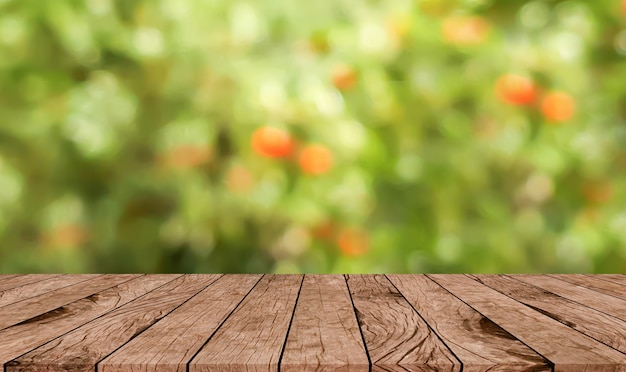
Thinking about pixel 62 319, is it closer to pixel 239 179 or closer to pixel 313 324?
pixel 313 324

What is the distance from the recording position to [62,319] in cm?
114

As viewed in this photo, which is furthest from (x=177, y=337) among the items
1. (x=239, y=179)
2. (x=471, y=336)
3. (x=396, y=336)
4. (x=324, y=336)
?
(x=239, y=179)

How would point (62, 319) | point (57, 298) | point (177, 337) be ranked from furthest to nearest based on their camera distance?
point (57, 298) < point (62, 319) < point (177, 337)

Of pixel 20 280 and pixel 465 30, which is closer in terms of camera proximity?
pixel 20 280

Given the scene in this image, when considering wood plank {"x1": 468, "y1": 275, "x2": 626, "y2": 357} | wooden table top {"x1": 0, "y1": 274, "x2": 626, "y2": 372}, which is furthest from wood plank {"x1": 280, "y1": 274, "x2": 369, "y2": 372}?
wood plank {"x1": 468, "y1": 275, "x2": 626, "y2": 357}

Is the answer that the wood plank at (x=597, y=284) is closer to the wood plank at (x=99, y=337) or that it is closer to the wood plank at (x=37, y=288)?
the wood plank at (x=99, y=337)

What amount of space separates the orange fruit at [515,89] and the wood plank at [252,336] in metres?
0.79

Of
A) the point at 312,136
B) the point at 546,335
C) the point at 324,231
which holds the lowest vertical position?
the point at 546,335

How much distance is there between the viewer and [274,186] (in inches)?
69.7

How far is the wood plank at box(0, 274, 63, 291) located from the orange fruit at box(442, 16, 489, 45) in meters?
1.19

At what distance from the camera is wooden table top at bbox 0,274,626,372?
0.87 meters

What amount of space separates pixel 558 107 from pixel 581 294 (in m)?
0.58

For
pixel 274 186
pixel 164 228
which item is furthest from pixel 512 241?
pixel 164 228

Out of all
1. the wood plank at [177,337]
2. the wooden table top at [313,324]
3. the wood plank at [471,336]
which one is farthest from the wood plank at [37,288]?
the wood plank at [471,336]
